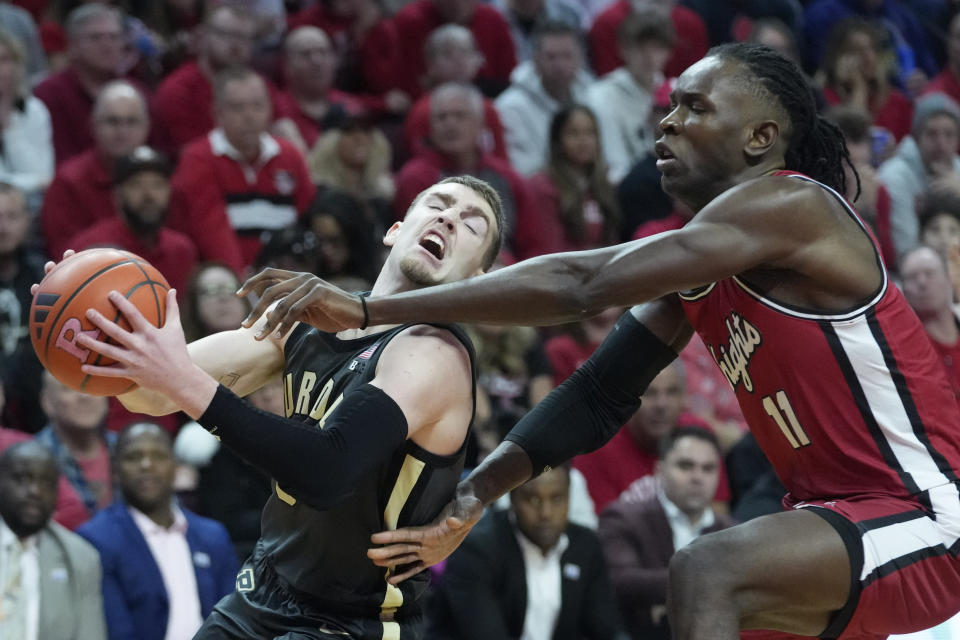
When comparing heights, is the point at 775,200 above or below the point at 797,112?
below

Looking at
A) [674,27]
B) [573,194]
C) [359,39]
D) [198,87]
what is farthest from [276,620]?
[674,27]

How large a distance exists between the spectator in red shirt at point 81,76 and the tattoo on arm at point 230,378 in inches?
231

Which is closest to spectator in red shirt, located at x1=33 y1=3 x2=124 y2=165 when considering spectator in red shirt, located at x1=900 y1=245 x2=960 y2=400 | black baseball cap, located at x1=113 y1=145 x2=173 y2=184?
black baseball cap, located at x1=113 y1=145 x2=173 y2=184

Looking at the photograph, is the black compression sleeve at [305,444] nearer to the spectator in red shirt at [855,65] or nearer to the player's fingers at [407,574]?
the player's fingers at [407,574]

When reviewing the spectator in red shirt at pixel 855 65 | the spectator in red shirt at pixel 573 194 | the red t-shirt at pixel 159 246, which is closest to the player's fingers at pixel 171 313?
the red t-shirt at pixel 159 246

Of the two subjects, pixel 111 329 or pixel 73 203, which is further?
pixel 73 203

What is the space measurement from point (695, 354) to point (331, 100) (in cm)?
385

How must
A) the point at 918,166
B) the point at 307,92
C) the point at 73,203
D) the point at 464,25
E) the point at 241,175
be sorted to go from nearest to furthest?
the point at 73,203 < the point at 241,175 < the point at 307,92 < the point at 918,166 < the point at 464,25

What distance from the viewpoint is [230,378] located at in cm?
449

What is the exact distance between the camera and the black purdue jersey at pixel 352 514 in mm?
4141

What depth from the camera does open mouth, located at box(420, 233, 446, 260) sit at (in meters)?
4.48

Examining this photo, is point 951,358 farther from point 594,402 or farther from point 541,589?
point 594,402

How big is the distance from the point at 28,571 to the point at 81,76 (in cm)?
439

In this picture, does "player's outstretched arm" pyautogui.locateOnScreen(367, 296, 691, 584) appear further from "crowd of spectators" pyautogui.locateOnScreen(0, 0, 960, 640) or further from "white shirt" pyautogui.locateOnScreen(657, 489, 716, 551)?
"white shirt" pyautogui.locateOnScreen(657, 489, 716, 551)
